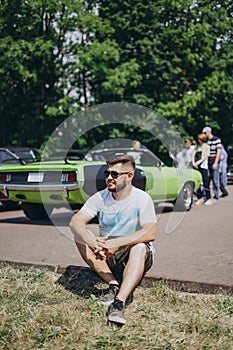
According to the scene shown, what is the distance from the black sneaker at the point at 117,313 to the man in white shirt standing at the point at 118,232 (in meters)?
0.19

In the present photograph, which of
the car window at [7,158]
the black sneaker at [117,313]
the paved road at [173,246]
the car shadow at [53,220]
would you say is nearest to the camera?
the black sneaker at [117,313]

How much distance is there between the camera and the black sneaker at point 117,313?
5066 mm

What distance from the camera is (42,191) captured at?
36.8 ft

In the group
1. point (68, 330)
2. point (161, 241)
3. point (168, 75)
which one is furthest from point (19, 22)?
point (68, 330)

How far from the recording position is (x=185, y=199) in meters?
14.5

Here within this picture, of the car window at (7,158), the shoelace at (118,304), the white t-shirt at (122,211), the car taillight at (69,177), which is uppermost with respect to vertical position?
the white t-shirt at (122,211)

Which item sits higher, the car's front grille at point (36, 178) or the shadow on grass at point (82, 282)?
the car's front grille at point (36, 178)

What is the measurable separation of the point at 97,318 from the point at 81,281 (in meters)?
1.27

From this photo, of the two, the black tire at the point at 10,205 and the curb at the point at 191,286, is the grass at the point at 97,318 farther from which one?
the black tire at the point at 10,205

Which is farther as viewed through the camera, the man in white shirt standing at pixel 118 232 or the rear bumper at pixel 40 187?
the rear bumper at pixel 40 187

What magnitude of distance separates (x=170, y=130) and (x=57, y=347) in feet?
86.6

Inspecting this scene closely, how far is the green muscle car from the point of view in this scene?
10.9m

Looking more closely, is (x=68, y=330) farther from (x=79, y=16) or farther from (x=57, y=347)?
(x=79, y=16)

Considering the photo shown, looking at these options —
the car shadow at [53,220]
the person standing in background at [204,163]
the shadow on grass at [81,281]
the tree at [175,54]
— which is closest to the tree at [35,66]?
the tree at [175,54]
